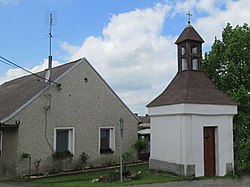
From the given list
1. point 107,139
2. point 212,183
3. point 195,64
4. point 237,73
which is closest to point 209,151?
point 212,183

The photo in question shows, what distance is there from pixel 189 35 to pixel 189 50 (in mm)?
806

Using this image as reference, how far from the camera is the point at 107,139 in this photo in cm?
2014

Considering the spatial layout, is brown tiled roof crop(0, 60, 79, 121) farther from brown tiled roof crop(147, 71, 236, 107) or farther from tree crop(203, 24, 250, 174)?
tree crop(203, 24, 250, 174)

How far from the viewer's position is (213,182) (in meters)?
13.7

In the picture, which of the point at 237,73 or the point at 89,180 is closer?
the point at 89,180

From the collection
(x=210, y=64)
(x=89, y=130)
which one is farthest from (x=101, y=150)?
(x=210, y=64)

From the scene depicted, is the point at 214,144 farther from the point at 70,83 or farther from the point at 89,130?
the point at 70,83

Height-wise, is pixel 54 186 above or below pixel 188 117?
below

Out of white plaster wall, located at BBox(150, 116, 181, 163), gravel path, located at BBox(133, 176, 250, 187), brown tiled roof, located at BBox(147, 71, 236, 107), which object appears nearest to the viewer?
gravel path, located at BBox(133, 176, 250, 187)

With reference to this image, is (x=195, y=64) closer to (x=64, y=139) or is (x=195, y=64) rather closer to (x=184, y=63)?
(x=184, y=63)

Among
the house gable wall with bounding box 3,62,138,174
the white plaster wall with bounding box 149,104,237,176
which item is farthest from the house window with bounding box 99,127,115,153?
the white plaster wall with bounding box 149,104,237,176

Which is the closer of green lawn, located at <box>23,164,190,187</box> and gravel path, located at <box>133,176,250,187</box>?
gravel path, located at <box>133,176,250,187</box>

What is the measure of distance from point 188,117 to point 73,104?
6983 millimetres

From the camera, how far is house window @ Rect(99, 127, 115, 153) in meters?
19.8
